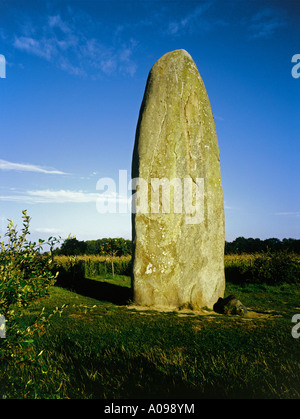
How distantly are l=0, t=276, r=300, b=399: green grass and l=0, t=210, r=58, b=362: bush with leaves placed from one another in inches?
10.6

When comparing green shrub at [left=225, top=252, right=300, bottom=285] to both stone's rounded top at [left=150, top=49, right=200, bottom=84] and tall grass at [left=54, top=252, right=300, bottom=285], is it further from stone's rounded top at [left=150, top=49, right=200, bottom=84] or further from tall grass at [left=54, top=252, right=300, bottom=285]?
stone's rounded top at [left=150, top=49, right=200, bottom=84]

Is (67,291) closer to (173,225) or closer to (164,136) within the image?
(173,225)

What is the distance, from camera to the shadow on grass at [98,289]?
1162cm

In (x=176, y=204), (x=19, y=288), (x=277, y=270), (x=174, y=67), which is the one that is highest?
(x=174, y=67)

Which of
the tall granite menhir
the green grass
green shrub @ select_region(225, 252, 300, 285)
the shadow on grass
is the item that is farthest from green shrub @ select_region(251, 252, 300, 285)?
the green grass

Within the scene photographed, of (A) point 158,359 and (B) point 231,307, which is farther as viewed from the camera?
(B) point 231,307

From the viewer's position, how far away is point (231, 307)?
31.2 ft

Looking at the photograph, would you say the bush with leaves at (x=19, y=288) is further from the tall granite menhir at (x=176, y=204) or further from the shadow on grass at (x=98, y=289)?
the shadow on grass at (x=98, y=289)

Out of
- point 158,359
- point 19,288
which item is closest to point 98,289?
point 158,359

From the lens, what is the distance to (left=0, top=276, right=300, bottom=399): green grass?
13.8 feet

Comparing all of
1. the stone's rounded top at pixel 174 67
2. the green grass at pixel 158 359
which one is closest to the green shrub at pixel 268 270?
the green grass at pixel 158 359

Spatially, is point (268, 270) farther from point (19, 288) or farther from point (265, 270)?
point (19, 288)

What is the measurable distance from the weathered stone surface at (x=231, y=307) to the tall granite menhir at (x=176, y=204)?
373mm

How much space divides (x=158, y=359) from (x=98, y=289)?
897 centimetres
